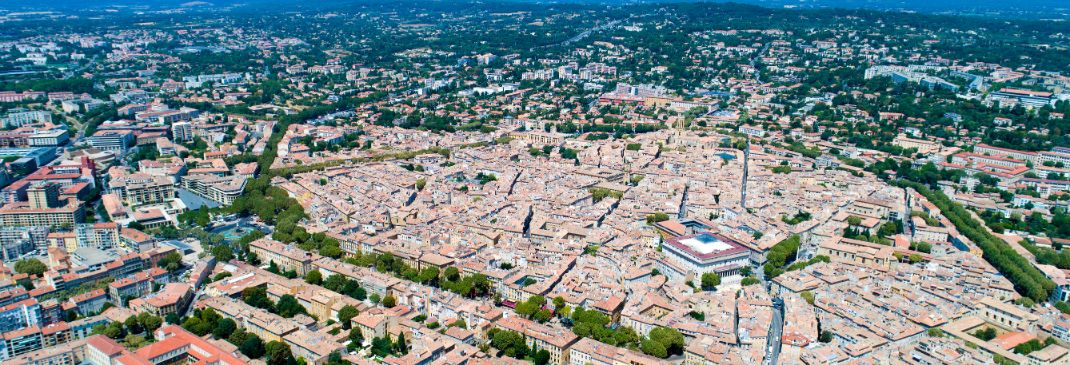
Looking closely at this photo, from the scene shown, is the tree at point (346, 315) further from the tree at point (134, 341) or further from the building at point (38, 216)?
the building at point (38, 216)

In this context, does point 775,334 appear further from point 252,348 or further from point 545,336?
point 252,348

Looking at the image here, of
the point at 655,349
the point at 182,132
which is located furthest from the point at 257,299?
the point at 182,132

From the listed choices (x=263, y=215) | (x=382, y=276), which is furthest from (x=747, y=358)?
(x=263, y=215)

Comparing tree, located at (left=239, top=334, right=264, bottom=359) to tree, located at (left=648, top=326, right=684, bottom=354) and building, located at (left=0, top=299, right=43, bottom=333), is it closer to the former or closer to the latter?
building, located at (left=0, top=299, right=43, bottom=333)

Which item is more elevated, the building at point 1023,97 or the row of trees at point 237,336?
the building at point 1023,97

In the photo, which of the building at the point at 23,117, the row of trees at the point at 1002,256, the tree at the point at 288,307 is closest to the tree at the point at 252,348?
the tree at the point at 288,307

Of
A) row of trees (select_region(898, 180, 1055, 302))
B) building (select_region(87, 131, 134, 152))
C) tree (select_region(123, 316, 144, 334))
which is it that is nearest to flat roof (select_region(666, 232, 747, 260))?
row of trees (select_region(898, 180, 1055, 302))
